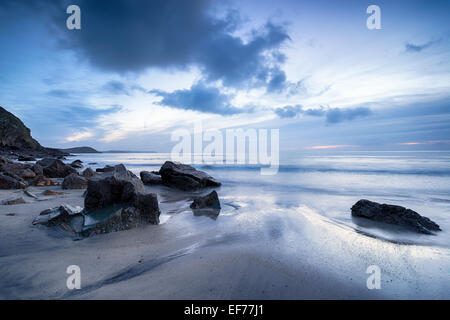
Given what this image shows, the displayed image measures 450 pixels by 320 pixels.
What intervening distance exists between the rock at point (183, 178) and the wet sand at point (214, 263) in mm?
5514

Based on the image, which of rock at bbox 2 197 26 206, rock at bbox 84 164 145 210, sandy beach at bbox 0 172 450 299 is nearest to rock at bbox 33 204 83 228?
sandy beach at bbox 0 172 450 299

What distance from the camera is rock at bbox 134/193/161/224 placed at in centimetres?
434

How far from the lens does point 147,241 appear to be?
3.51 meters

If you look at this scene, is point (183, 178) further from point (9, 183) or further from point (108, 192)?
point (9, 183)

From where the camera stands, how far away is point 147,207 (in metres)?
4.41

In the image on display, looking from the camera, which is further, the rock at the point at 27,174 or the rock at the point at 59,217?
the rock at the point at 27,174

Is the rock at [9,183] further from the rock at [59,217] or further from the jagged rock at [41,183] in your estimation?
the rock at [59,217]

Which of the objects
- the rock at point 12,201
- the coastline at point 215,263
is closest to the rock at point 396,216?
the coastline at point 215,263

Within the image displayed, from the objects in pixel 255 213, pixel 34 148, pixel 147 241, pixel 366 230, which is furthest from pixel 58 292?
pixel 34 148

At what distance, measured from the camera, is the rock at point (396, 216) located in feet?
14.6

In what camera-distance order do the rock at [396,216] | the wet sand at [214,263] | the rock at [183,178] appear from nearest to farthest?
the wet sand at [214,263], the rock at [396,216], the rock at [183,178]

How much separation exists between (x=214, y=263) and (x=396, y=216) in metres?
4.56
